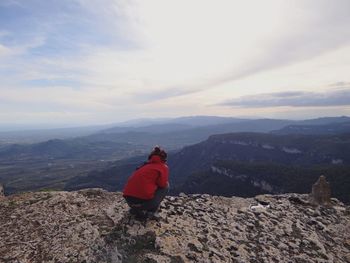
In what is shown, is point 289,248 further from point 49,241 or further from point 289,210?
point 49,241

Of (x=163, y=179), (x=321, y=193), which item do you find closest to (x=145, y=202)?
(x=163, y=179)

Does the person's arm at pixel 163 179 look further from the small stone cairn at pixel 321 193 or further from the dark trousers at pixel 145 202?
the small stone cairn at pixel 321 193

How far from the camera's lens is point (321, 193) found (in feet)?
59.2

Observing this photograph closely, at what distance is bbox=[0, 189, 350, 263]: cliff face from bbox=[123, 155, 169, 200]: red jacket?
3.50ft

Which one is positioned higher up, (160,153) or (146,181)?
(160,153)

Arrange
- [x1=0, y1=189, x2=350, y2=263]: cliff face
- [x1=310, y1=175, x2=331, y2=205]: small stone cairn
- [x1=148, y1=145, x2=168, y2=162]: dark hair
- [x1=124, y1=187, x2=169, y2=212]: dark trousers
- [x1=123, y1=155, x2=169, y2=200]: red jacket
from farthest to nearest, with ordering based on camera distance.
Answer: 1. [x1=310, y1=175, x2=331, y2=205]: small stone cairn
2. [x1=148, y1=145, x2=168, y2=162]: dark hair
3. [x1=124, y1=187, x2=169, y2=212]: dark trousers
4. [x1=123, y1=155, x2=169, y2=200]: red jacket
5. [x1=0, y1=189, x2=350, y2=263]: cliff face

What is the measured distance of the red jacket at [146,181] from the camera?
1184 cm

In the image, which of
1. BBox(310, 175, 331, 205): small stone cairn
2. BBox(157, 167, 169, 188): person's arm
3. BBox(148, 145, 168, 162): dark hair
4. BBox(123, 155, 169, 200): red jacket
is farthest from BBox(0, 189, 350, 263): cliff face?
BBox(148, 145, 168, 162): dark hair

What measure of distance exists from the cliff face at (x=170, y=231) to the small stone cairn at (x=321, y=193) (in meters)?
0.79

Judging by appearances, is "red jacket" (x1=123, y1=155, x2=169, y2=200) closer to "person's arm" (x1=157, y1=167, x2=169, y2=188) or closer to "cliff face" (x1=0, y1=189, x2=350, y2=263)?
"person's arm" (x1=157, y1=167, x2=169, y2=188)

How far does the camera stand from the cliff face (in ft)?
35.7

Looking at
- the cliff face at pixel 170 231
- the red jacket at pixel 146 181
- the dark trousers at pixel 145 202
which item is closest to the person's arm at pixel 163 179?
the red jacket at pixel 146 181

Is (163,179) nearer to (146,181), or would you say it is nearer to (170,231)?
(146,181)

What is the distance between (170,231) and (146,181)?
190cm
